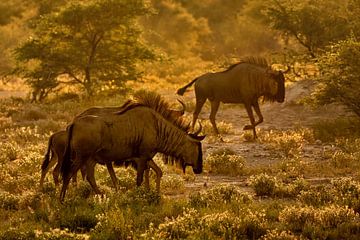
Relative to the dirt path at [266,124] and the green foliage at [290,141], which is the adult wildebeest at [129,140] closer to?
the dirt path at [266,124]

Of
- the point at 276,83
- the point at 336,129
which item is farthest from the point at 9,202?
the point at 336,129

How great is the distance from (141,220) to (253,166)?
5.19 meters

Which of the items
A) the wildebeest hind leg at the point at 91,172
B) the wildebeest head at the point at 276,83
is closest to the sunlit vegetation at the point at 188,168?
the wildebeest hind leg at the point at 91,172

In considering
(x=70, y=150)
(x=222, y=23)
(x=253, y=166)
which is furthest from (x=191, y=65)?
(x=70, y=150)

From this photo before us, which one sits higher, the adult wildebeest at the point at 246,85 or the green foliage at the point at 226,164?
the adult wildebeest at the point at 246,85

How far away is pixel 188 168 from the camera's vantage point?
1212cm

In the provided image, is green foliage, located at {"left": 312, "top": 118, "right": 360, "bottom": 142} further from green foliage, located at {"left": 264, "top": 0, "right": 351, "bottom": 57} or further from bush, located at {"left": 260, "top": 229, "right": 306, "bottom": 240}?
bush, located at {"left": 260, "top": 229, "right": 306, "bottom": 240}

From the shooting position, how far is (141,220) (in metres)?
7.85

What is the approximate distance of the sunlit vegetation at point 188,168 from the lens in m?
7.66

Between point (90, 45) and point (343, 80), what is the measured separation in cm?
1252

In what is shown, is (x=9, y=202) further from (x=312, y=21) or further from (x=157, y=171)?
(x=312, y=21)

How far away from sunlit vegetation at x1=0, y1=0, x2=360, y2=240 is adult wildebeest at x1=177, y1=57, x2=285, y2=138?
2.70 feet

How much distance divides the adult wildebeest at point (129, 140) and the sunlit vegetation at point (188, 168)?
54 centimetres

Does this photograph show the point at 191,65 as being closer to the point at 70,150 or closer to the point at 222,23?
the point at 222,23
